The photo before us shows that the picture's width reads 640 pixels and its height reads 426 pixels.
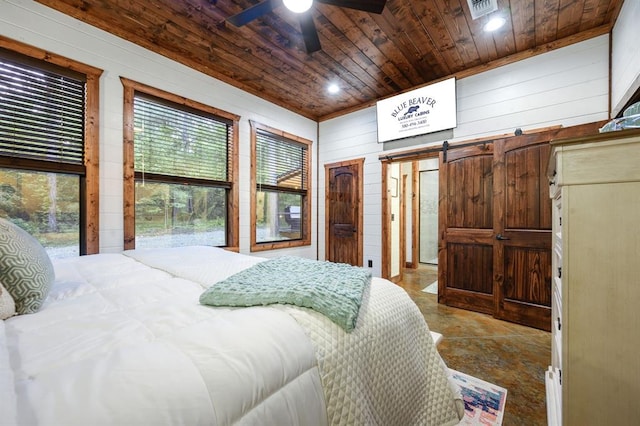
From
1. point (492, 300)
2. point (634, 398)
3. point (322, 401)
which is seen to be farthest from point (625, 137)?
point (492, 300)

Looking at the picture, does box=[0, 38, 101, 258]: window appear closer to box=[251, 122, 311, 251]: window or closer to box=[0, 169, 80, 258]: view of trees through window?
box=[0, 169, 80, 258]: view of trees through window

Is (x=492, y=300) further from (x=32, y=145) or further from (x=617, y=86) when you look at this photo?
(x=32, y=145)

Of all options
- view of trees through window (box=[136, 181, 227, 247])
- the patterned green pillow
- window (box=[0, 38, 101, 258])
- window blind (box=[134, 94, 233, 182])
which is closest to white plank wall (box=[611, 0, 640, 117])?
the patterned green pillow

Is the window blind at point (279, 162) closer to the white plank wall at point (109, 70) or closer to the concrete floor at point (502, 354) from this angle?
the white plank wall at point (109, 70)

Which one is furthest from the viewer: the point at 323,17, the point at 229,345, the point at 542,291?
the point at 542,291

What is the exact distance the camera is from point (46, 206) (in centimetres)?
224

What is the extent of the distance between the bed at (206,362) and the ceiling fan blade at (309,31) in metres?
1.97

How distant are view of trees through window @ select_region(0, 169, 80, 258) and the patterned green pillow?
5.38 feet

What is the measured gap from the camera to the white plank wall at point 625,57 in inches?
70.6

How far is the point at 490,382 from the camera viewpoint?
69.2 inches

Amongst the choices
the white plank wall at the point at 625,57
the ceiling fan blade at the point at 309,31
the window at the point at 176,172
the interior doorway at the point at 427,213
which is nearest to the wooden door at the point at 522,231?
the white plank wall at the point at 625,57

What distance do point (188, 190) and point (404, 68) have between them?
298 centimetres

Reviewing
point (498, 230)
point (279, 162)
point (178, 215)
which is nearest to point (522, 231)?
point (498, 230)

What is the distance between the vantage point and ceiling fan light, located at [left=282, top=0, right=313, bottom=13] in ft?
6.03
